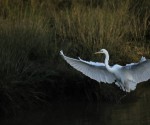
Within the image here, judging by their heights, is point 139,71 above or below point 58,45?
above

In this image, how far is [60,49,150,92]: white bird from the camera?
10383mm

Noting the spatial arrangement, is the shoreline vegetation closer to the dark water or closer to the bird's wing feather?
the dark water

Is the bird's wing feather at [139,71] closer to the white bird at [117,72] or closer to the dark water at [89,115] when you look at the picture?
the white bird at [117,72]

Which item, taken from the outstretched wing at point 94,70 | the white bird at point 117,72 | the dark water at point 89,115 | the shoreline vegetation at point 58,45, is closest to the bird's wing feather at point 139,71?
the white bird at point 117,72

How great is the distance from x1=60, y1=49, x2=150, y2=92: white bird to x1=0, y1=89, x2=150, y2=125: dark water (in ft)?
2.06

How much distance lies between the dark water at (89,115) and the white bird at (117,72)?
626 millimetres

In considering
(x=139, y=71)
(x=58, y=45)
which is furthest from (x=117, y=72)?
(x=58, y=45)

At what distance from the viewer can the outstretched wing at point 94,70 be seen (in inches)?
407

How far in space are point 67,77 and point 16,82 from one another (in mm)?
1538

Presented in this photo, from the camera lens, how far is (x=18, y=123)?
421 inches

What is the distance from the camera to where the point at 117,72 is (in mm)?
10672

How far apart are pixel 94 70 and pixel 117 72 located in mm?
465

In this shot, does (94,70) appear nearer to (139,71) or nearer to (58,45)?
(139,71)

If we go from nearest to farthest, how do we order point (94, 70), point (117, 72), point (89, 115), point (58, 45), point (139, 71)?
point (139, 71) → point (117, 72) → point (94, 70) → point (89, 115) → point (58, 45)
